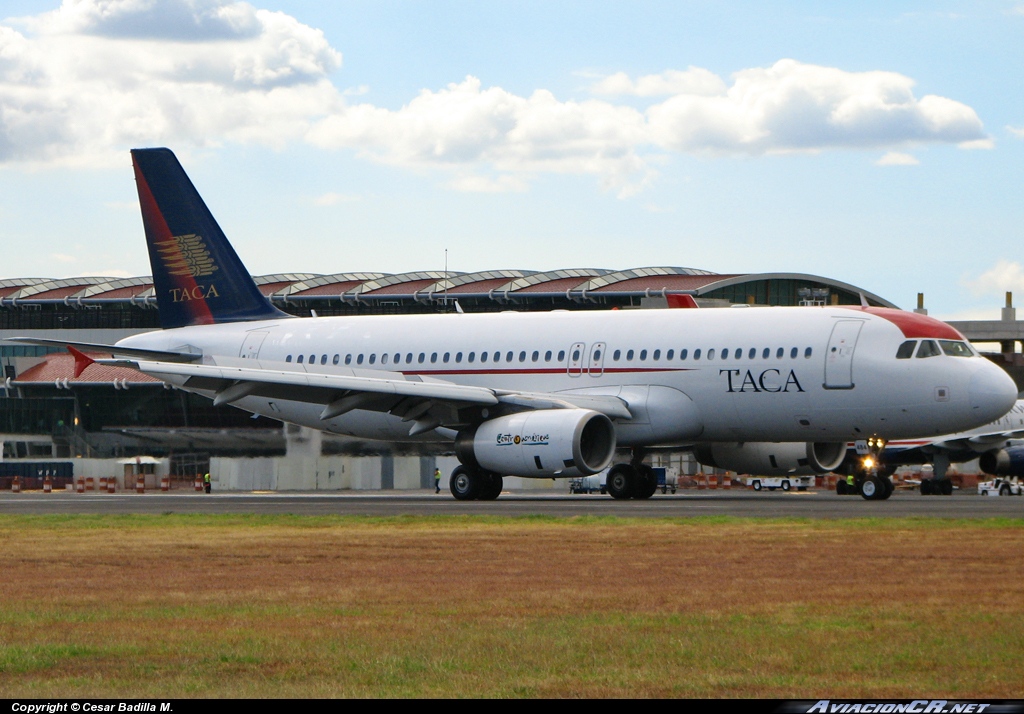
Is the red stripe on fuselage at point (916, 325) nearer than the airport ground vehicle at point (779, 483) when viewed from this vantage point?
Yes

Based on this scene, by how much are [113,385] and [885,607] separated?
60.7 m

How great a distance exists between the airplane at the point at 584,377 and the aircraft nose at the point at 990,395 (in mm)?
28

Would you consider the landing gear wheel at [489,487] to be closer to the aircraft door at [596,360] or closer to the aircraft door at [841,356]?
the aircraft door at [596,360]

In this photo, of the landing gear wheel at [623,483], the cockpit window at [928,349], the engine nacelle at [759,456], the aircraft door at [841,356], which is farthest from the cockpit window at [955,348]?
the landing gear wheel at [623,483]

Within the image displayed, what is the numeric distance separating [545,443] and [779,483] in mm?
26148

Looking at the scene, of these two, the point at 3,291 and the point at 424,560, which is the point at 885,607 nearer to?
the point at 424,560

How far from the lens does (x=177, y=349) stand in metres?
35.6

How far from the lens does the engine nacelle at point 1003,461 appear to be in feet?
150

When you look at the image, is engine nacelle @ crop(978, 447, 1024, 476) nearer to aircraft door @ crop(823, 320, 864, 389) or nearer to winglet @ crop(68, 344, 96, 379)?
aircraft door @ crop(823, 320, 864, 389)

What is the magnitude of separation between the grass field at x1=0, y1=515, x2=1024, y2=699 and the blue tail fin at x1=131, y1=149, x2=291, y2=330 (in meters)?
18.1

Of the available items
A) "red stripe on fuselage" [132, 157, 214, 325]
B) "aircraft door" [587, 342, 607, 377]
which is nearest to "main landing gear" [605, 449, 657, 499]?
"aircraft door" [587, 342, 607, 377]

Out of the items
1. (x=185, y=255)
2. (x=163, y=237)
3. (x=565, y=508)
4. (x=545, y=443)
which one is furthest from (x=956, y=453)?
(x=163, y=237)

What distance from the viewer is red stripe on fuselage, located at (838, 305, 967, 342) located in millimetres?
28109

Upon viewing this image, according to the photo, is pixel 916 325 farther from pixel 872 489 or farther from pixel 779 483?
pixel 779 483
